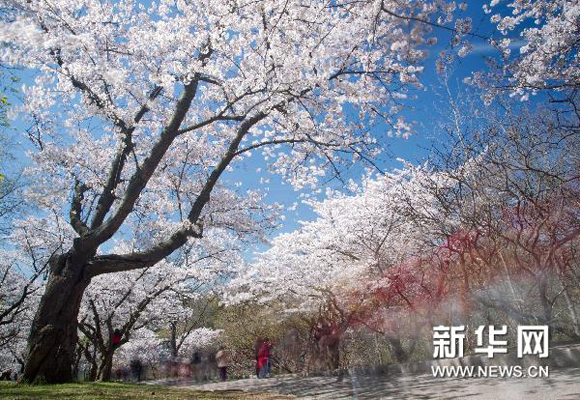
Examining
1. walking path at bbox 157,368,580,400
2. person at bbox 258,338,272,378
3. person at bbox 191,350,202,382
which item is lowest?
person at bbox 191,350,202,382

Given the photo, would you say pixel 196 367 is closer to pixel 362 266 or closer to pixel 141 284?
pixel 141 284

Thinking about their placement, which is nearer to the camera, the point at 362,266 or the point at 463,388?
the point at 463,388

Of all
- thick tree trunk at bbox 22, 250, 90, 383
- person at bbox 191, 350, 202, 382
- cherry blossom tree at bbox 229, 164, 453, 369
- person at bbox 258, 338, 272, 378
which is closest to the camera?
thick tree trunk at bbox 22, 250, 90, 383

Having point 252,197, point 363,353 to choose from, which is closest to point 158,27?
point 252,197

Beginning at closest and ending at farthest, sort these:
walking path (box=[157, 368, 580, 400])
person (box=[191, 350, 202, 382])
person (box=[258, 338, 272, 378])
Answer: walking path (box=[157, 368, 580, 400]) → person (box=[258, 338, 272, 378]) → person (box=[191, 350, 202, 382])

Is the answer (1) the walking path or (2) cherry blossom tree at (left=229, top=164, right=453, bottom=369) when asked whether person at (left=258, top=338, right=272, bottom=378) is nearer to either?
(2) cherry blossom tree at (left=229, top=164, right=453, bottom=369)

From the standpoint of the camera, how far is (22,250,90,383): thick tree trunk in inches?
266

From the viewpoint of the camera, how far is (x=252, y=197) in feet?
41.1

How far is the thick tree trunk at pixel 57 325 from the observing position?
675cm

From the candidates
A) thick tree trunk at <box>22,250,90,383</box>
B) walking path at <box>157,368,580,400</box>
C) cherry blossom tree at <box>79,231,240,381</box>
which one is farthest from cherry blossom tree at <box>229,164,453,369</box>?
thick tree trunk at <box>22,250,90,383</box>

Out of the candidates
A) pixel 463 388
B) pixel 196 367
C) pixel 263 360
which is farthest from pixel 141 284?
pixel 463 388

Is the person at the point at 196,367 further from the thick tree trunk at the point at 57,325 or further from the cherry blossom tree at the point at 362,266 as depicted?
the thick tree trunk at the point at 57,325

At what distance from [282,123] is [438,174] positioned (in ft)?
15.2

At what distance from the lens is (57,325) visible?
685cm
